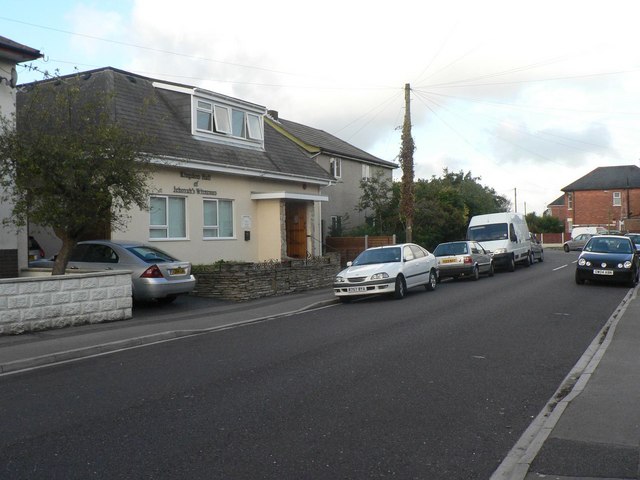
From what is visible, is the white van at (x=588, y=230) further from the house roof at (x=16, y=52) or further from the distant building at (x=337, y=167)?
the house roof at (x=16, y=52)

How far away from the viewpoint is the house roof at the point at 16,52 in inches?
582

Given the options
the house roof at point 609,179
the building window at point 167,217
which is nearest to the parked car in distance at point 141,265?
the building window at point 167,217

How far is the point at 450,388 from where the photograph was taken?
727 cm

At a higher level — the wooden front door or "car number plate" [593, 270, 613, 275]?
the wooden front door

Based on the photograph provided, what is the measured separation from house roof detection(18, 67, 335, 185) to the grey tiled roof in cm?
817

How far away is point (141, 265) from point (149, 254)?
599mm

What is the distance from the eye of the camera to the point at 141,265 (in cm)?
1470

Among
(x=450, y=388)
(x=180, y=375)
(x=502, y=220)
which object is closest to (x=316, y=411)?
(x=450, y=388)

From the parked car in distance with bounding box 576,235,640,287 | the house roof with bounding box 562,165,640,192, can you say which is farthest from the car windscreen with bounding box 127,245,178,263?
the house roof with bounding box 562,165,640,192

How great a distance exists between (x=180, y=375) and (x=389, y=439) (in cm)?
358

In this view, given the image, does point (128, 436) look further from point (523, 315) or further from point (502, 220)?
point (502, 220)

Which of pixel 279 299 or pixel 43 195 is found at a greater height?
pixel 43 195

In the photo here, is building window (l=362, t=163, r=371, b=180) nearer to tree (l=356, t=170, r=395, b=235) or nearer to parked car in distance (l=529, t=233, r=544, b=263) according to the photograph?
tree (l=356, t=170, r=395, b=235)

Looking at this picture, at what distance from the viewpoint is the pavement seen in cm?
486
